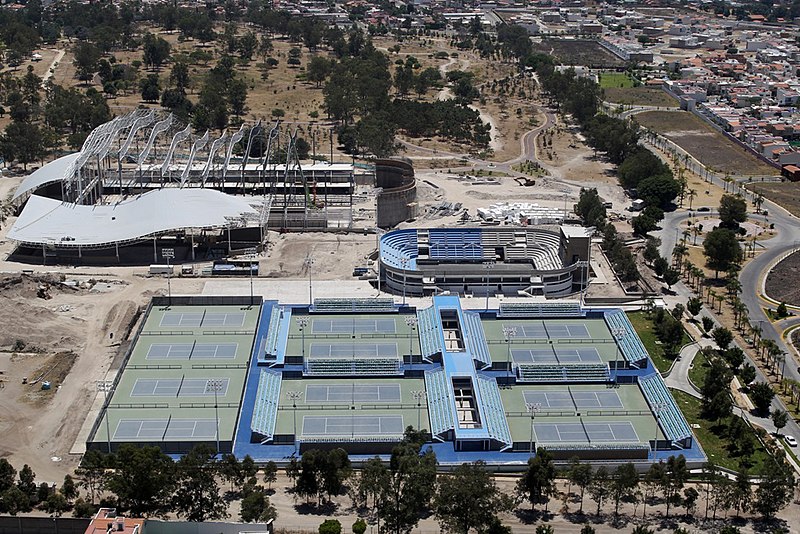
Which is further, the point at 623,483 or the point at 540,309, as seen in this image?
the point at 540,309

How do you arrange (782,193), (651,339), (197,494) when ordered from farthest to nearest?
(782,193), (651,339), (197,494)

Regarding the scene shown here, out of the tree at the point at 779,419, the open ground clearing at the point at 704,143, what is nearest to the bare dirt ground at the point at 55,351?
the tree at the point at 779,419

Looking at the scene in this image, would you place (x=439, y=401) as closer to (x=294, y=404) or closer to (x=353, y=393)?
(x=353, y=393)

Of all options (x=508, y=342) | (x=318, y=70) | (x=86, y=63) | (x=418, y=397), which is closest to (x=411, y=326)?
(x=508, y=342)

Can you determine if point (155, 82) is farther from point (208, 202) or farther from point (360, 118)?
point (208, 202)

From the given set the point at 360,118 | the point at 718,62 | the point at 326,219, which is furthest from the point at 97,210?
the point at 718,62

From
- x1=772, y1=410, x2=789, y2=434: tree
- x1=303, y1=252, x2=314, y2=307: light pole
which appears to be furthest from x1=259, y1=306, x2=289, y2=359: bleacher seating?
x1=772, y1=410, x2=789, y2=434: tree

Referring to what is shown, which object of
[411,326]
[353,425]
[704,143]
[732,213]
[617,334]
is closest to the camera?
[353,425]

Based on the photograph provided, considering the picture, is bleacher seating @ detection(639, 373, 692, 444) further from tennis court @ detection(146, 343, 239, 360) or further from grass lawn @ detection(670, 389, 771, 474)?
tennis court @ detection(146, 343, 239, 360)
